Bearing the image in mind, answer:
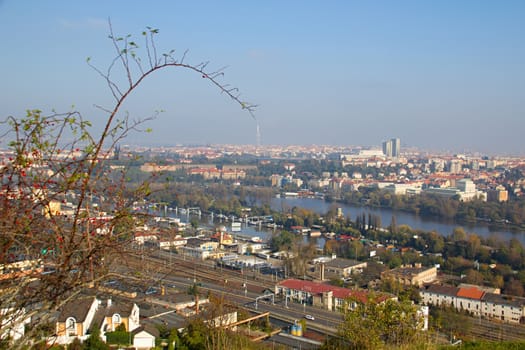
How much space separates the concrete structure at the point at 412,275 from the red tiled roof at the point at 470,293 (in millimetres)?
524

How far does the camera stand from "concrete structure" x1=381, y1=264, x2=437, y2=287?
5278 millimetres

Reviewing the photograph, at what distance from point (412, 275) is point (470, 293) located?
802mm

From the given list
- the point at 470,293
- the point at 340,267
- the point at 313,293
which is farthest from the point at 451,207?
the point at 313,293

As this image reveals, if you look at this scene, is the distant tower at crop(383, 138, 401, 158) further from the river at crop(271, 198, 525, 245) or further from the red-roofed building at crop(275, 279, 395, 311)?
the red-roofed building at crop(275, 279, 395, 311)

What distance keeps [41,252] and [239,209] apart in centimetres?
1052

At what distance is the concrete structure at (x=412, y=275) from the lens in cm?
528

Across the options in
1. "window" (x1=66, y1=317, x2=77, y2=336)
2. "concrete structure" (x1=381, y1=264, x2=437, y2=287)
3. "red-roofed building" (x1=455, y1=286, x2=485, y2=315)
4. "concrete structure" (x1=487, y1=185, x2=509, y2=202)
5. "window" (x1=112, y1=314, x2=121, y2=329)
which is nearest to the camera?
"window" (x1=66, y1=317, x2=77, y2=336)

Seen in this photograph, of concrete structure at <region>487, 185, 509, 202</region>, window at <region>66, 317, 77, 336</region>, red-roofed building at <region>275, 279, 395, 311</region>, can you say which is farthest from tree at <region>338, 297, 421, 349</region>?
concrete structure at <region>487, 185, 509, 202</region>

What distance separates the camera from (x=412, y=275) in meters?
5.39

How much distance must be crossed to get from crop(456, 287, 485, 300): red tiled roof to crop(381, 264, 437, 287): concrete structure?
524 mm

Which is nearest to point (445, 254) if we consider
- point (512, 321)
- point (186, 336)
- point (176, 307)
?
point (512, 321)

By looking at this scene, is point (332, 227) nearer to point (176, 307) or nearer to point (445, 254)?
point (445, 254)

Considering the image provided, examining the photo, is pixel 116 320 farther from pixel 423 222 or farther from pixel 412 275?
pixel 423 222

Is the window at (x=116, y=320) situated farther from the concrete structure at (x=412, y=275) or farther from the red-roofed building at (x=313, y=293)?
the concrete structure at (x=412, y=275)
